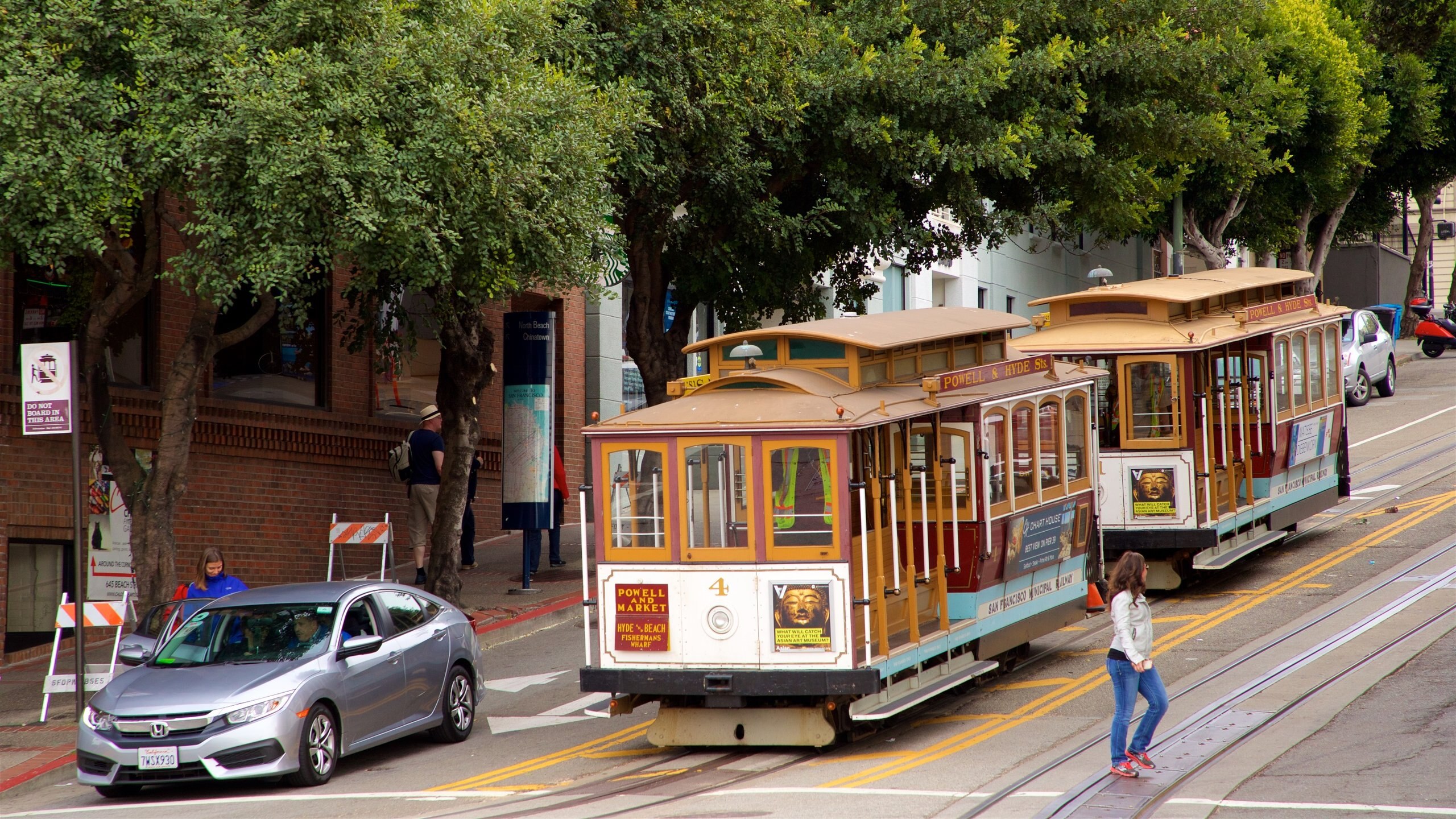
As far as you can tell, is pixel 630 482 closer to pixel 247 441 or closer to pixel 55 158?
pixel 55 158

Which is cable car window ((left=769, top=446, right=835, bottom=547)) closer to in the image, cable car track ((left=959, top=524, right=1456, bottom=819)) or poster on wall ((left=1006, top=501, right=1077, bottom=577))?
cable car track ((left=959, top=524, right=1456, bottom=819))

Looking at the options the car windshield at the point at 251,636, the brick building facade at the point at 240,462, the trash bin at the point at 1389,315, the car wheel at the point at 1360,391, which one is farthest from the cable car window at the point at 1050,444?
the trash bin at the point at 1389,315

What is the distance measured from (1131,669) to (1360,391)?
23.8 meters

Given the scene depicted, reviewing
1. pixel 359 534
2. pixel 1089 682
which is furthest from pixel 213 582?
pixel 1089 682

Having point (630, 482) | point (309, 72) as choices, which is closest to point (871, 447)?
point (630, 482)

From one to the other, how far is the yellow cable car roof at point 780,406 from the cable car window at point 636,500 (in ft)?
0.68

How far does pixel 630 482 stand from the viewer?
11.1 meters

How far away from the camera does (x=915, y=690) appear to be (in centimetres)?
1152

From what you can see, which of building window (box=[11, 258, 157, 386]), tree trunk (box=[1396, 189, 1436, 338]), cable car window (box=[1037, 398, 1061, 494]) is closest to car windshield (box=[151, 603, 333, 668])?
building window (box=[11, 258, 157, 386])

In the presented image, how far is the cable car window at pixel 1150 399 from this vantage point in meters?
15.6

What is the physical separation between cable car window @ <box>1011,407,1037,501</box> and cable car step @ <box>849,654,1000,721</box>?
4.79 feet

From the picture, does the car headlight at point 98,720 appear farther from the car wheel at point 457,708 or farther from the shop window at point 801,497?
the shop window at point 801,497

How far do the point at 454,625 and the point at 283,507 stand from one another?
23.0 ft

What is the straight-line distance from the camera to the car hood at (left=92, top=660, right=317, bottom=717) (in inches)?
418
